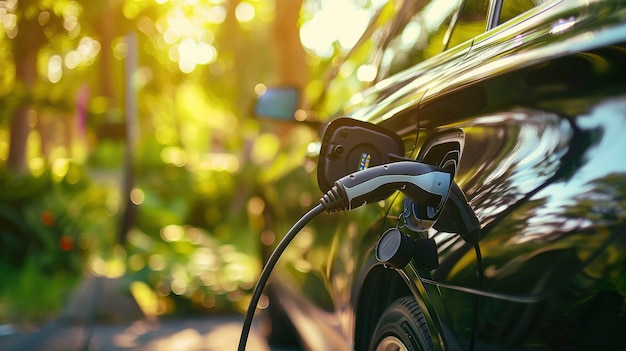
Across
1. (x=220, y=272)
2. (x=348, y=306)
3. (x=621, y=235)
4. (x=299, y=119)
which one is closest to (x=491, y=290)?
(x=621, y=235)

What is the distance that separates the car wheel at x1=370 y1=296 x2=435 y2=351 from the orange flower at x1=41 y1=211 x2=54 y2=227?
511 centimetres

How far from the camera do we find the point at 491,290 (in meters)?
1.53

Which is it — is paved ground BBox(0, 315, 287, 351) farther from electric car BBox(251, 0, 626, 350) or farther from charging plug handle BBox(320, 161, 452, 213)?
charging plug handle BBox(320, 161, 452, 213)

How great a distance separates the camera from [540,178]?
4.76 ft

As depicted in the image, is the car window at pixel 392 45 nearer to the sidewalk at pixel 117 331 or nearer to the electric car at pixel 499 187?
the electric car at pixel 499 187

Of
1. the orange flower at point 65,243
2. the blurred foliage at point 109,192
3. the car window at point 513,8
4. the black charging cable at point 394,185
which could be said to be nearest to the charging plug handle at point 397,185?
the black charging cable at point 394,185

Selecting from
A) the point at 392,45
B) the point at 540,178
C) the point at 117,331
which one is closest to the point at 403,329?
the point at 540,178

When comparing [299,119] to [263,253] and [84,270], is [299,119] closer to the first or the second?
[263,253]

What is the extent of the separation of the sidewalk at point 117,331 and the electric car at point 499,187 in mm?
2935

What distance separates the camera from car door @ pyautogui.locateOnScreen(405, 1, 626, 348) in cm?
131

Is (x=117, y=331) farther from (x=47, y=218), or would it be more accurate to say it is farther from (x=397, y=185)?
(x=397, y=185)

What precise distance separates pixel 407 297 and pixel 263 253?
13.3ft

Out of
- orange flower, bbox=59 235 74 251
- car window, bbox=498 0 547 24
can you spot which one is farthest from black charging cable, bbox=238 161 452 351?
orange flower, bbox=59 235 74 251

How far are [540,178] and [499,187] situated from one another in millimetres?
121
